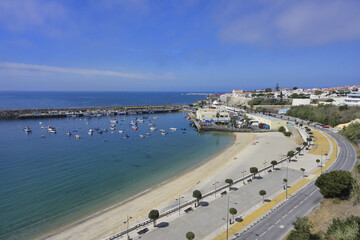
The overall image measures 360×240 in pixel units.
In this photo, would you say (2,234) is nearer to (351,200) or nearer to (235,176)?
(235,176)

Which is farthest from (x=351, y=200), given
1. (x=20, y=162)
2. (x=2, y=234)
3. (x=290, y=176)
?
(x=20, y=162)

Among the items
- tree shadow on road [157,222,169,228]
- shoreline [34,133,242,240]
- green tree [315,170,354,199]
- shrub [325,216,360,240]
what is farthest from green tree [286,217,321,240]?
shoreline [34,133,242,240]

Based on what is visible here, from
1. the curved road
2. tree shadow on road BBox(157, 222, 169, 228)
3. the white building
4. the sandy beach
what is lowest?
the sandy beach

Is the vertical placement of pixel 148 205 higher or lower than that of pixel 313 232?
lower

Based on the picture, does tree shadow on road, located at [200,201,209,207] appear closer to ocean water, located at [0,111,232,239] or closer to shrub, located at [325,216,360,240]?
ocean water, located at [0,111,232,239]

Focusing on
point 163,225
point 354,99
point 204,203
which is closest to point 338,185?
point 204,203

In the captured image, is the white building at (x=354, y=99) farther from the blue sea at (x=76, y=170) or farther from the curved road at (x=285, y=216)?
the curved road at (x=285, y=216)
